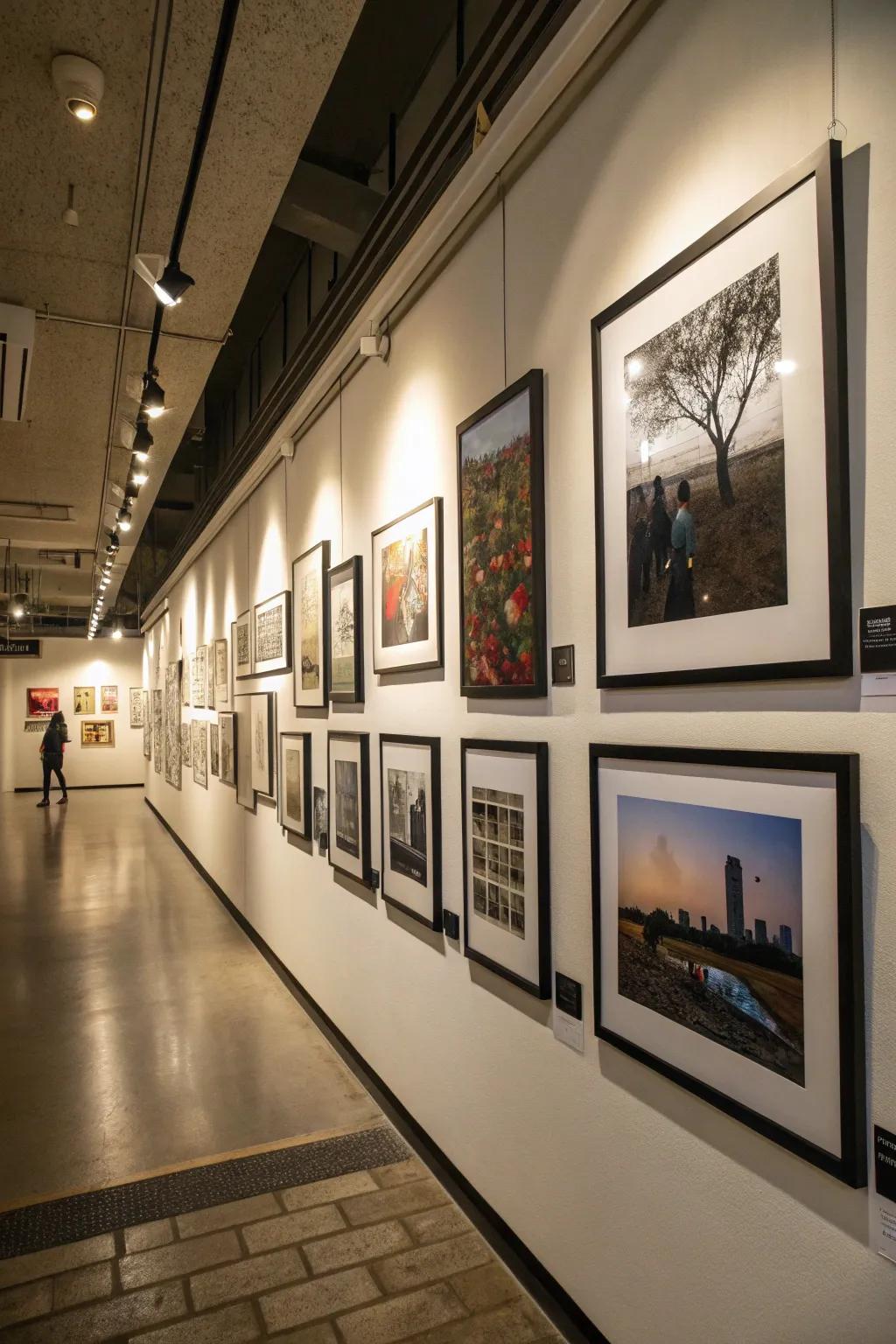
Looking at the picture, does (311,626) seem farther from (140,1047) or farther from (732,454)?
(732,454)

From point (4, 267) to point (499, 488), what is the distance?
9.40 feet

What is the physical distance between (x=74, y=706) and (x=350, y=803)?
16.6 meters

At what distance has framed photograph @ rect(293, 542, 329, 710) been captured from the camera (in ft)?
15.1

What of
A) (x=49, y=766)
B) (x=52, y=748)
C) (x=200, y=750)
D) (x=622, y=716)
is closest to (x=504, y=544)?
(x=622, y=716)

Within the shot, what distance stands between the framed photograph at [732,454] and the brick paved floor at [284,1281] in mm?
1922

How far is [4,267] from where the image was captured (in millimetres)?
3896

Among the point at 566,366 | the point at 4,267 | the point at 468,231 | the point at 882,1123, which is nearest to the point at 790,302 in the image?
the point at 566,366

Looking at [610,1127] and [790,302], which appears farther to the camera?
[610,1127]

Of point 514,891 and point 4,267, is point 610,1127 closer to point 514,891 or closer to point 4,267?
point 514,891

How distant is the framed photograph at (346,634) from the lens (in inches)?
159

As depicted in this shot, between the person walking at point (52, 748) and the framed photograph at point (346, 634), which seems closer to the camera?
the framed photograph at point (346, 634)

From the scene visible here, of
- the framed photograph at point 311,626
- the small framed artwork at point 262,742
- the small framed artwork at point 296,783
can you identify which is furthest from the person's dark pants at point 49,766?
the framed photograph at point 311,626

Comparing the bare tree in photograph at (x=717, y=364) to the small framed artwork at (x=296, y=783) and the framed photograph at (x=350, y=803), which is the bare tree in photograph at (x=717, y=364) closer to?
the framed photograph at (x=350, y=803)

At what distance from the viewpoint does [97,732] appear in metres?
18.8
